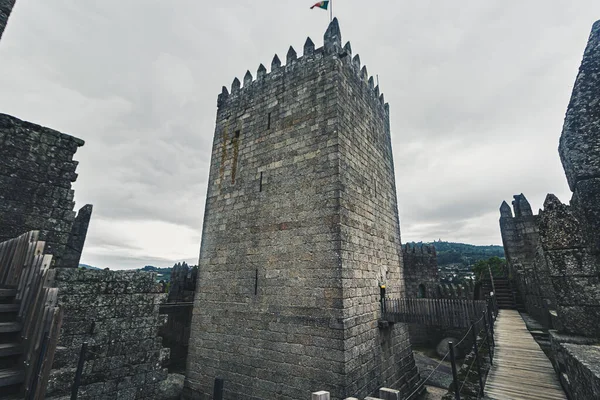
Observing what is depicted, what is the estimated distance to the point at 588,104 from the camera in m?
2.76

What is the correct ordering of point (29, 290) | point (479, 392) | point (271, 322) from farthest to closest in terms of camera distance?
point (271, 322), point (479, 392), point (29, 290)

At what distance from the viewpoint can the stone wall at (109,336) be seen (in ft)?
12.0

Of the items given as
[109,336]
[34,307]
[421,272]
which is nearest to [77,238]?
[109,336]

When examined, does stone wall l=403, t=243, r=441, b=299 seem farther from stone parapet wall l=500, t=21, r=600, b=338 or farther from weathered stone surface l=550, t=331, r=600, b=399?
weathered stone surface l=550, t=331, r=600, b=399

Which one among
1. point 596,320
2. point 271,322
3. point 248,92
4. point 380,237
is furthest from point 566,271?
point 248,92

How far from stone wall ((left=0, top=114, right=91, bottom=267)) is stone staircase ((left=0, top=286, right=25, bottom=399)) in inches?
67.1

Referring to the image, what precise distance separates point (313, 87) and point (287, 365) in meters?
8.01

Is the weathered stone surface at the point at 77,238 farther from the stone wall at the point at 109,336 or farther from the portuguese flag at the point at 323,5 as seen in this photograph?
the portuguese flag at the point at 323,5

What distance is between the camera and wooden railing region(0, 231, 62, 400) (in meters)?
2.55

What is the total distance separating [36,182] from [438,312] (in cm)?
963

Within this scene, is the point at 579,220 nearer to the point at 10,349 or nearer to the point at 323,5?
the point at 10,349

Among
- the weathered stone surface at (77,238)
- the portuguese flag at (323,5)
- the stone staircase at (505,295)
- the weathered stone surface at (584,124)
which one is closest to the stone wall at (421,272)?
the stone staircase at (505,295)

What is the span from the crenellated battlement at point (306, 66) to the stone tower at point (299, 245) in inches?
1.8

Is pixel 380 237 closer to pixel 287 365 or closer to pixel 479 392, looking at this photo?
pixel 287 365
